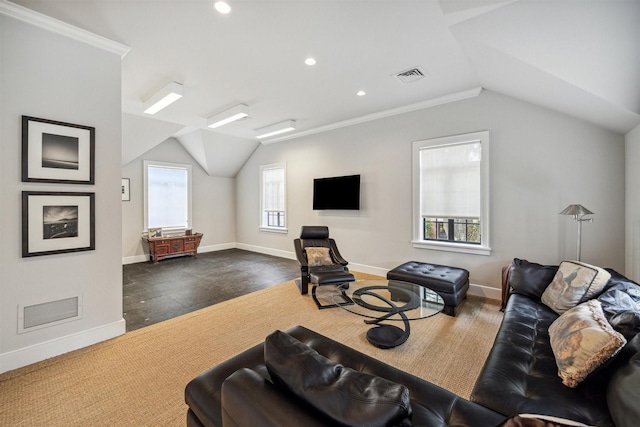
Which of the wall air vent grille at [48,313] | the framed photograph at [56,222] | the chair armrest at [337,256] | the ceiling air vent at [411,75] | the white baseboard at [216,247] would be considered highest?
the ceiling air vent at [411,75]

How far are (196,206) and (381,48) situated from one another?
627 centimetres

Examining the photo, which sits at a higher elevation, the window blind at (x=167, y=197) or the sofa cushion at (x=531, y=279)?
the window blind at (x=167, y=197)

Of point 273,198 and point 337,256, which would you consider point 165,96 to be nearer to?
point 337,256

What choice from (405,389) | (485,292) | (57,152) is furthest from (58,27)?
(485,292)

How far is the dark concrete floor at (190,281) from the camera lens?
353cm

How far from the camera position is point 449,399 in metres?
1.25

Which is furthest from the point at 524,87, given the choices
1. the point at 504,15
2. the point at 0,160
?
the point at 0,160

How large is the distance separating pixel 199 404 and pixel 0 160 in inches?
104

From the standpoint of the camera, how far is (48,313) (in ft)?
7.98

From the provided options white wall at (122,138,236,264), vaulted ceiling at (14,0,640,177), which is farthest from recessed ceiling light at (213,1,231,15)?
white wall at (122,138,236,264)

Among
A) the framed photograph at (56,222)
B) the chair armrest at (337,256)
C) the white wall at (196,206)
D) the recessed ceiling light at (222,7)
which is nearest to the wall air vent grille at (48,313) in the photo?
the framed photograph at (56,222)

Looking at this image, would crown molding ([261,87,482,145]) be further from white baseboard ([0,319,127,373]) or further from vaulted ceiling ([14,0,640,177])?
white baseboard ([0,319,127,373])

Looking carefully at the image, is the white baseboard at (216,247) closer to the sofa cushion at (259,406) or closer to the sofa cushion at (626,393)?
the sofa cushion at (259,406)

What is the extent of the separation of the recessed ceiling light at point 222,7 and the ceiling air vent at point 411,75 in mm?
2104
